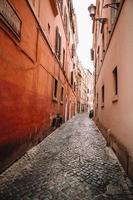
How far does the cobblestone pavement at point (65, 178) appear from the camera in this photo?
3.53 meters

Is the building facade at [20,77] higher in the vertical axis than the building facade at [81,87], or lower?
lower

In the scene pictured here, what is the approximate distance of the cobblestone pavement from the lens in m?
3.53

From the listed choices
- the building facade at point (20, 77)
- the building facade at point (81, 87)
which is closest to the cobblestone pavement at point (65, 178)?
the building facade at point (20, 77)

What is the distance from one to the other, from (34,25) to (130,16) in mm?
3434

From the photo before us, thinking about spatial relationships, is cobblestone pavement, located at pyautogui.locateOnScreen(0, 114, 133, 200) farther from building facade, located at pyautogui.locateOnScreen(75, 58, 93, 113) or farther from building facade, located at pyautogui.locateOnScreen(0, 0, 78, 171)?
building facade, located at pyautogui.locateOnScreen(75, 58, 93, 113)

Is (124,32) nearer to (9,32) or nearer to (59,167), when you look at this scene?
(9,32)

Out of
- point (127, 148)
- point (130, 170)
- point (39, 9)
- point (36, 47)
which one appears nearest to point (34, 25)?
point (36, 47)

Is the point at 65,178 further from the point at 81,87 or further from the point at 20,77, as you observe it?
the point at 81,87

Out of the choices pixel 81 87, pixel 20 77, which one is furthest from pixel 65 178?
pixel 81 87

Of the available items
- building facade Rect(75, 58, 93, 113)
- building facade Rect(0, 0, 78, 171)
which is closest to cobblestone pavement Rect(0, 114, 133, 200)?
building facade Rect(0, 0, 78, 171)

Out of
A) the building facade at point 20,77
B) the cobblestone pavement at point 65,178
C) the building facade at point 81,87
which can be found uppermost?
the building facade at point 81,87

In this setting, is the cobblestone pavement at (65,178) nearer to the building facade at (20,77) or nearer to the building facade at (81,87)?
the building facade at (20,77)

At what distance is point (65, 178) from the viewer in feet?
14.1

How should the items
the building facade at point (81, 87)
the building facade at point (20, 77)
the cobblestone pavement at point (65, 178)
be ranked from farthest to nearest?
the building facade at point (81, 87) → the building facade at point (20, 77) → the cobblestone pavement at point (65, 178)
